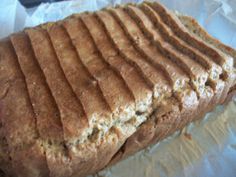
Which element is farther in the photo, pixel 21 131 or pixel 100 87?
pixel 100 87

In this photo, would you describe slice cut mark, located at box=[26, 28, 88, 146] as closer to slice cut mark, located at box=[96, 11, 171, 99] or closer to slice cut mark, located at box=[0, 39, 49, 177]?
slice cut mark, located at box=[0, 39, 49, 177]

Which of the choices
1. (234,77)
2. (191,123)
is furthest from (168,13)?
(191,123)

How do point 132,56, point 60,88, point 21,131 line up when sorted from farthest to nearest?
point 132,56
point 60,88
point 21,131

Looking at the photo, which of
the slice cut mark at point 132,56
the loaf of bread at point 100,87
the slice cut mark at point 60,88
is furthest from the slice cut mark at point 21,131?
the slice cut mark at point 132,56

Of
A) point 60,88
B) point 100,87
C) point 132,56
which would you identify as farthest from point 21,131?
point 132,56

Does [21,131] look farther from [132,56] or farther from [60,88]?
[132,56]

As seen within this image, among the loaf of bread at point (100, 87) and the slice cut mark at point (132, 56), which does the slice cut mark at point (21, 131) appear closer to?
the loaf of bread at point (100, 87)

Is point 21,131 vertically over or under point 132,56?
under

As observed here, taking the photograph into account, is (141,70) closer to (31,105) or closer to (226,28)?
(31,105)

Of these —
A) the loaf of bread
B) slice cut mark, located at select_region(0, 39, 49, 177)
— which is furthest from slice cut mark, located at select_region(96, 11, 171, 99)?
slice cut mark, located at select_region(0, 39, 49, 177)
